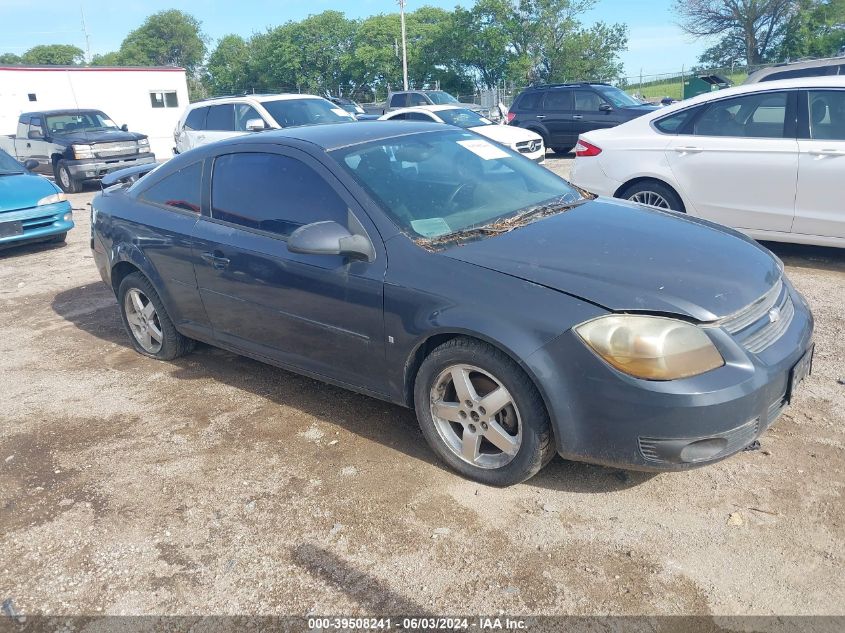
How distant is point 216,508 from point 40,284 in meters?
5.64

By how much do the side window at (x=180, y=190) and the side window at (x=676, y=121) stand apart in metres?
4.48

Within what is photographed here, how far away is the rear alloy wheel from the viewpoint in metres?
6.71

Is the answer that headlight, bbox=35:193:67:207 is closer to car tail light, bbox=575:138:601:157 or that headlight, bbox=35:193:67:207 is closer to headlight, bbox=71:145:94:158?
headlight, bbox=71:145:94:158

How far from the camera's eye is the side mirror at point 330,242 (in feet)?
11.2

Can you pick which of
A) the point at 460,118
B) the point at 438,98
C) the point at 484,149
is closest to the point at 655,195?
the point at 484,149

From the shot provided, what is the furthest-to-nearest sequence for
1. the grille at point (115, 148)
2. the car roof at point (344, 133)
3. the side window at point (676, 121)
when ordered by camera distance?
the grille at point (115, 148), the side window at point (676, 121), the car roof at point (344, 133)

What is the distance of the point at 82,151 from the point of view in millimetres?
15234

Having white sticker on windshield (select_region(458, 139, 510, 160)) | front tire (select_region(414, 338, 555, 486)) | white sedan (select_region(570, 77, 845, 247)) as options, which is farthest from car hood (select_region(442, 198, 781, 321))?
white sedan (select_region(570, 77, 845, 247))

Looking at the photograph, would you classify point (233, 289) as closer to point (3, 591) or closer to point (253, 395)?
point (253, 395)

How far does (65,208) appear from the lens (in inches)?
371

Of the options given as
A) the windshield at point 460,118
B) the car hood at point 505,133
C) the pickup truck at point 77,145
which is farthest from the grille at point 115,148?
the car hood at point 505,133

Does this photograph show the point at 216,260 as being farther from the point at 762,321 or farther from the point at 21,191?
the point at 21,191

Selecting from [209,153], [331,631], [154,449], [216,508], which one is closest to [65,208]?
[209,153]

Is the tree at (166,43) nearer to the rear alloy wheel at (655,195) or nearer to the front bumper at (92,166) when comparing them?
the front bumper at (92,166)
